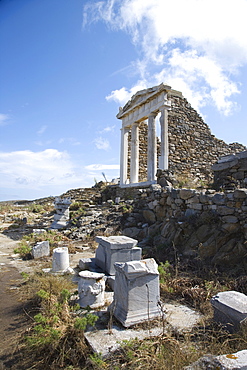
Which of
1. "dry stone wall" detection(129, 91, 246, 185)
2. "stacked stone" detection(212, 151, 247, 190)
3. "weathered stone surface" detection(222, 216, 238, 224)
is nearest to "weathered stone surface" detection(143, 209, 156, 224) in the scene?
"stacked stone" detection(212, 151, 247, 190)

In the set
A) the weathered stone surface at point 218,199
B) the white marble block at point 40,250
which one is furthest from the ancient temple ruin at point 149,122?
the white marble block at point 40,250

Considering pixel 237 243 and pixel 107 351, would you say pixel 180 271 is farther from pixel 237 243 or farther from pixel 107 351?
pixel 107 351

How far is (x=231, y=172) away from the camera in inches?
311

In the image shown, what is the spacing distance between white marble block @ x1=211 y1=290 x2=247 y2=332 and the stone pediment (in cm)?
1185

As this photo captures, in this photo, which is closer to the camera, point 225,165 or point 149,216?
point 225,165

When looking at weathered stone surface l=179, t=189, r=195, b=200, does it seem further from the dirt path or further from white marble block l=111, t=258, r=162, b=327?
the dirt path

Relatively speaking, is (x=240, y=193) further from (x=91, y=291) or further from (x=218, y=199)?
(x=91, y=291)

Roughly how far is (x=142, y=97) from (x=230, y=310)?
1360 cm

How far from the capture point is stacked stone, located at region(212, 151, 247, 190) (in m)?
7.51

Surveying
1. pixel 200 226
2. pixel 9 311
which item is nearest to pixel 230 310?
pixel 9 311

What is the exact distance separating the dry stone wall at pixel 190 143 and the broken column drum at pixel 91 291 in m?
10.7

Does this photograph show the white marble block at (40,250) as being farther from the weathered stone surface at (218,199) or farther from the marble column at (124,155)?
the marble column at (124,155)

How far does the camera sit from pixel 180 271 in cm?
507

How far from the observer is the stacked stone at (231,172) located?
751 centimetres
